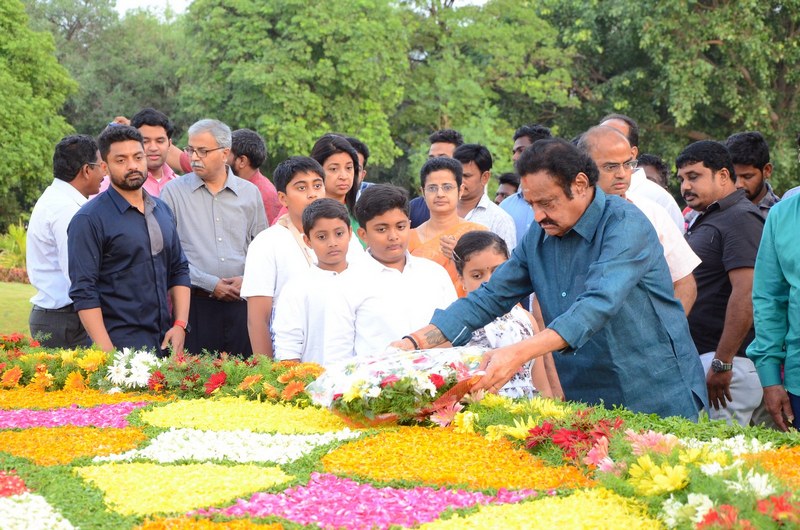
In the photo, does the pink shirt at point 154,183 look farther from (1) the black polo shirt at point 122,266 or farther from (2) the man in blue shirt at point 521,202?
(2) the man in blue shirt at point 521,202

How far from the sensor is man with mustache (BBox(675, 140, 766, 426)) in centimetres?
604

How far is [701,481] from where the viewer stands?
122 inches

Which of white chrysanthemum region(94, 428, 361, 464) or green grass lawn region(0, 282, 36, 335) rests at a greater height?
white chrysanthemum region(94, 428, 361, 464)

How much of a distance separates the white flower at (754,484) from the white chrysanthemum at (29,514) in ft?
6.87

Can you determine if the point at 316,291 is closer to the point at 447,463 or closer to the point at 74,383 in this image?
the point at 74,383

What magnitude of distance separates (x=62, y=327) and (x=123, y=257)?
894 mm

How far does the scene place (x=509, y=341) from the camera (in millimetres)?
5477

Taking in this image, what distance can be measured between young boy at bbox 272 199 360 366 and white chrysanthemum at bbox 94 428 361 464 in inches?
52.1

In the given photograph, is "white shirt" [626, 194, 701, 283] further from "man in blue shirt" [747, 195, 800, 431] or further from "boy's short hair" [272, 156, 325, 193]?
"boy's short hair" [272, 156, 325, 193]


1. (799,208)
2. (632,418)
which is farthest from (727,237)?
(632,418)

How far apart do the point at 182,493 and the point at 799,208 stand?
315 cm

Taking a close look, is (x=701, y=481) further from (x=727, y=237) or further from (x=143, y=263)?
(x=143, y=263)

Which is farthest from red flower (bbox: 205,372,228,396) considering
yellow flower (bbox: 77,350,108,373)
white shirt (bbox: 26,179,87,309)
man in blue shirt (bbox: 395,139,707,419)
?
white shirt (bbox: 26,179,87,309)

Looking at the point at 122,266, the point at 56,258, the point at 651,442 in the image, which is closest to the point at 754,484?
the point at 651,442
